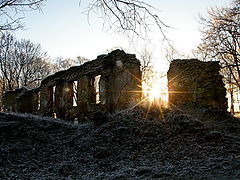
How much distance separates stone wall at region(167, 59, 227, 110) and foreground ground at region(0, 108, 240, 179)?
4.04ft

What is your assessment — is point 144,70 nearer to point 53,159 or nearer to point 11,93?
point 11,93

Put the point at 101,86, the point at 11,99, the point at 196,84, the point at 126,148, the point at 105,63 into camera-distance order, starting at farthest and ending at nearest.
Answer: the point at 11,99 < the point at 101,86 < the point at 105,63 < the point at 196,84 < the point at 126,148

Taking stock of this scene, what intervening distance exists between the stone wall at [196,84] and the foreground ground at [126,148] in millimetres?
1232

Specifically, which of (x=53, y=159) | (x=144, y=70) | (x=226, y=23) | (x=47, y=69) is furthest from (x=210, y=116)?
(x=47, y=69)

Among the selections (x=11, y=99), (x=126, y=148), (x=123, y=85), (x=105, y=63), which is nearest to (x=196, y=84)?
(x=123, y=85)

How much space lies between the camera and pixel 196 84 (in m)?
11.3

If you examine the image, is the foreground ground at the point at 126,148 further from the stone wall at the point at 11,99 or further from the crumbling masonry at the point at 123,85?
the stone wall at the point at 11,99

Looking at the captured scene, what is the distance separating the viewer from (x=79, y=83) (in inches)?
588

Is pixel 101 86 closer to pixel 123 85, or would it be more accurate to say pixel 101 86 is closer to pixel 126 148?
pixel 123 85

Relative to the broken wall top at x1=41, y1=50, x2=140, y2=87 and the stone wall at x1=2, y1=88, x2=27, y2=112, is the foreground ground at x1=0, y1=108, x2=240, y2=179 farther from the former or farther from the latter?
the stone wall at x1=2, y1=88, x2=27, y2=112

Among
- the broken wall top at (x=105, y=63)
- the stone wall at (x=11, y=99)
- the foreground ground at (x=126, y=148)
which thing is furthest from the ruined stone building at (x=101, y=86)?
the stone wall at (x=11, y=99)

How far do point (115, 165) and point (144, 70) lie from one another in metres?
23.0

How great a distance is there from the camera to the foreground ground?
5.23 metres

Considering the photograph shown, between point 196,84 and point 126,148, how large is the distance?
5860mm
